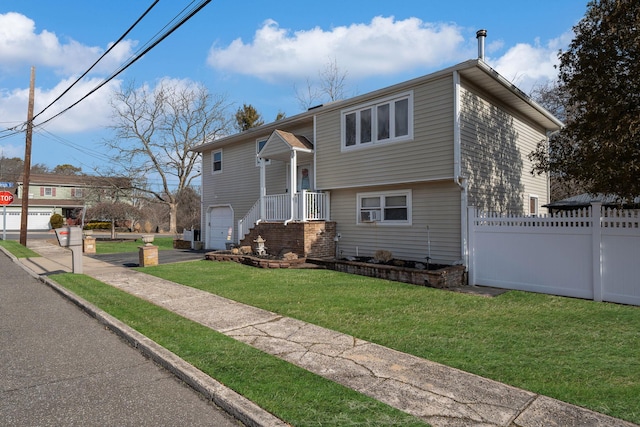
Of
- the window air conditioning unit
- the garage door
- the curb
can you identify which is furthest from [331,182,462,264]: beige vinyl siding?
the curb

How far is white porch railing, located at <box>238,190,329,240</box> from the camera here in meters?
13.0

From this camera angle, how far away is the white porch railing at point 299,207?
13.0 m

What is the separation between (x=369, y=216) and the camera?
1252 centimetres

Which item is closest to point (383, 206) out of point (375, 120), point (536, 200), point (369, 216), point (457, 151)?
point (369, 216)

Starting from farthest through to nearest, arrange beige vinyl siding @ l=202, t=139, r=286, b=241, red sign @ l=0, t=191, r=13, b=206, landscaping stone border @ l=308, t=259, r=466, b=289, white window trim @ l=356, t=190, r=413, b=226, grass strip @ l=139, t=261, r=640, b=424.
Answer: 1. red sign @ l=0, t=191, r=13, b=206
2. beige vinyl siding @ l=202, t=139, r=286, b=241
3. white window trim @ l=356, t=190, r=413, b=226
4. landscaping stone border @ l=308, t=259, r=466, b=289
5. grass strip @ l=139, t=261, r=640, b=424

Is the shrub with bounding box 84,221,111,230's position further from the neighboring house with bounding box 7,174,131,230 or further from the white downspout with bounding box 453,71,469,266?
the white downspout with bounding box 453,71,469,266

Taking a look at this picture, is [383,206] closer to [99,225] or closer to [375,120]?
[375,120]

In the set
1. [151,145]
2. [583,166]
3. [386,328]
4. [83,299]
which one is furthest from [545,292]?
[151,145]

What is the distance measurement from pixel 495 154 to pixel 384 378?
9.72m

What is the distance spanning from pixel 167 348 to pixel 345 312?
2.90m

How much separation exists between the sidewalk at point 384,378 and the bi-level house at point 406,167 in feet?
19.8

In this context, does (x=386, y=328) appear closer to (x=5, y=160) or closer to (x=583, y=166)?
(x=583, y=166)

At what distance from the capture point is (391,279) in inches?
389

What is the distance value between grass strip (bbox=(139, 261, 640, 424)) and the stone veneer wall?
2772 mm
